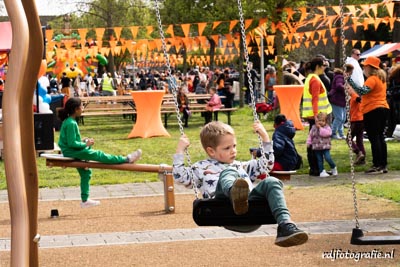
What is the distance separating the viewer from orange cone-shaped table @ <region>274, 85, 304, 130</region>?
2359 centimetres

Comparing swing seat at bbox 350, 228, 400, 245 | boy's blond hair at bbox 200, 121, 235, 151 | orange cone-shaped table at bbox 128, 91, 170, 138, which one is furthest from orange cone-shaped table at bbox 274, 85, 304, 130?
boy's blond hair at bbox 200, 121, 235, 151

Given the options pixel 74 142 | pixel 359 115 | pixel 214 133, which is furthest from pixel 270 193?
pixel 359 115

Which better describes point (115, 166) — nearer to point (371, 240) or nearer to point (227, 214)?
point (371, 240)

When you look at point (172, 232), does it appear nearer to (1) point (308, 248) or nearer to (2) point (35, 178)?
(1) point (308, 248)

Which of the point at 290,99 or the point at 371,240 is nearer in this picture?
the point at 371,240

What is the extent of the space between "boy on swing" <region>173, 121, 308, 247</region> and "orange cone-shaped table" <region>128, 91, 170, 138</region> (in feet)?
52.6

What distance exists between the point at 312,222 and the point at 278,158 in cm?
261

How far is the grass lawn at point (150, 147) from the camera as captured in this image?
14328 millimetres

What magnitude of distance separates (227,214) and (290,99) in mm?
17908

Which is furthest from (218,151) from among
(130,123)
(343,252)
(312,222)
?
(130,123)

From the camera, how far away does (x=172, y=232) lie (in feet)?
29.9

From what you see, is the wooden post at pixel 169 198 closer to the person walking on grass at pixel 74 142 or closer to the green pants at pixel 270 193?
the person walking on grass at pixel 74 142

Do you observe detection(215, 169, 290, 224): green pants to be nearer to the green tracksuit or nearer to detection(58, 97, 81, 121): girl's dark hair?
the green tracksuit

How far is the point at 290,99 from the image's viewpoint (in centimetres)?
2384
